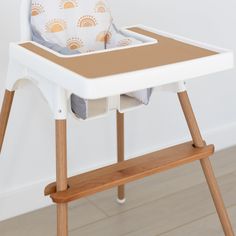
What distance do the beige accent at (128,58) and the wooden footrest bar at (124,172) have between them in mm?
292

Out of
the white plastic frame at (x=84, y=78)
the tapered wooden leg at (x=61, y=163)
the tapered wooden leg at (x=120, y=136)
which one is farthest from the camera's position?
the tapered wooden leg at (x=120, y=136)

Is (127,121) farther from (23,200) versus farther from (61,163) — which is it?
(61,163)

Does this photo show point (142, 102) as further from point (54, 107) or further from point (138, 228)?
point (138, 228)

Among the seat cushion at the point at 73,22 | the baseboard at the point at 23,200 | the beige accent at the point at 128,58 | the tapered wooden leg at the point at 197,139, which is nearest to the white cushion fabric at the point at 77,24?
the seat cushion at the point at 73,22

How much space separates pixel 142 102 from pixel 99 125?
0.55 meters

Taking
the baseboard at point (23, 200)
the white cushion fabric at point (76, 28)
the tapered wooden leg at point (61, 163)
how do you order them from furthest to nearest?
the baseboard at point (23, 200), the white cushion fabric at point (76, 28), the tapered wooden leg at point (61, 163)

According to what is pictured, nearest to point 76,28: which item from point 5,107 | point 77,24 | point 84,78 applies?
point 77,24

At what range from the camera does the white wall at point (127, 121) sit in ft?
5.59

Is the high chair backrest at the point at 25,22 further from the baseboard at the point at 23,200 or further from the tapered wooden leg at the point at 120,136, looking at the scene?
the baseboard at the point at 23,200

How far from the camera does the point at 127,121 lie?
6.44 ft

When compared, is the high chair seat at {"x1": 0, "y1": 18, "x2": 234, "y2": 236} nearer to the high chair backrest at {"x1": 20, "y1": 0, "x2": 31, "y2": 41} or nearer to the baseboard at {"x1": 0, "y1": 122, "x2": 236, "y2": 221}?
the high chair backrest at {"x1": 20, "y1": 0, "x2": 31, "y2": 41}

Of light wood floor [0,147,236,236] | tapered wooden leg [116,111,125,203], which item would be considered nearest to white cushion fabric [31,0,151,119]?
tapered wooden leg [116,111,125,203]

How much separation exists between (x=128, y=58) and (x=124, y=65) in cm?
5

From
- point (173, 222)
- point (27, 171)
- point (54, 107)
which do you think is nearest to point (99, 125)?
point (27, 171)
